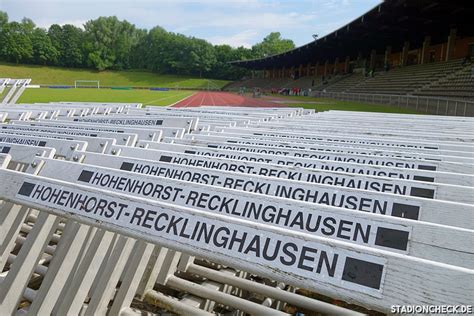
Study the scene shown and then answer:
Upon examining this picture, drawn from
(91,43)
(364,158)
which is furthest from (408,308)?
(91,43)

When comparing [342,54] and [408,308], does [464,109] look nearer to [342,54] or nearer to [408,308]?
[408,308]

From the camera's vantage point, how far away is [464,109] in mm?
13742

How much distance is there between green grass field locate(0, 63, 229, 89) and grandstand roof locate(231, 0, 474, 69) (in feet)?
126

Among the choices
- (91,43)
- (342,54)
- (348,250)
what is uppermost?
(91,43)

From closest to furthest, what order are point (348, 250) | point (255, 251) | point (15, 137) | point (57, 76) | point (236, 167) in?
point (348, 250), point (255, 251), point (236, 167), point (15, 137), point (57, 76)

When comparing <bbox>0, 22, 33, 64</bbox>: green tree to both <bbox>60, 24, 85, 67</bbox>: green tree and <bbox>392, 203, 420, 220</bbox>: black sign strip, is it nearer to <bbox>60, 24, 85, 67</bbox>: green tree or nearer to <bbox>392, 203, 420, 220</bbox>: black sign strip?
<bbox>60, 24, 85, 67</bbox>: green tree

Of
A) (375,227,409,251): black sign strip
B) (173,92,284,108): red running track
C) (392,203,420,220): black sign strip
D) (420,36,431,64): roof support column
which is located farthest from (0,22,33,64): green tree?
(375,227,409,251): black sign strip

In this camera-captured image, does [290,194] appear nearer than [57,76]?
Yes

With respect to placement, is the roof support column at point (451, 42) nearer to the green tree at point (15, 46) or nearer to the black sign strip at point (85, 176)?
the black sign strip at point (85, 176)

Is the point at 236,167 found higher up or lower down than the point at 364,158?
lower down

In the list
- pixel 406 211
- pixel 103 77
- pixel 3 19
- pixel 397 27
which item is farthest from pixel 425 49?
pixel 3 19

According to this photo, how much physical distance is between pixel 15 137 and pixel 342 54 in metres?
48.7

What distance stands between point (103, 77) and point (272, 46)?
48.8 metres

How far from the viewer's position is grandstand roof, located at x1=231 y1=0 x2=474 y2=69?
21.9 meters
